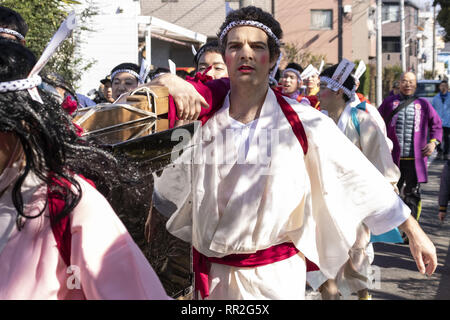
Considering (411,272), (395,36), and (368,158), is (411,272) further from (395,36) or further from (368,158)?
(395,36)

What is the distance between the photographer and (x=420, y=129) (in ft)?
28.8

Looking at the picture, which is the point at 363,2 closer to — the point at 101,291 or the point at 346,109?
the point at 346,109

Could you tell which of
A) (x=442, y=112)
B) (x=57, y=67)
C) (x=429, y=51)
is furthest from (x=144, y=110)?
(x=429, y=51)

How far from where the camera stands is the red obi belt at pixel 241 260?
322cm

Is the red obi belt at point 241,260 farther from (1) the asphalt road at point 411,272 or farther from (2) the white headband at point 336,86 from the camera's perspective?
(2) the white headband at point 336,86

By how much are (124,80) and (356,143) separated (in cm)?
227

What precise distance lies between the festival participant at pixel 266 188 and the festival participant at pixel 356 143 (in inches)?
67.8

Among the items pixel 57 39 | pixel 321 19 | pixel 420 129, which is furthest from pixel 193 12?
pixel 57 39

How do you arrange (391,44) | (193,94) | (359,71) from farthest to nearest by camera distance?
1. (391,44)
2. (359,71)
3. (193,94)

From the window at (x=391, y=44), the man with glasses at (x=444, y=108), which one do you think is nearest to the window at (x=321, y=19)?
the man with glasses at (x=444, y=108)

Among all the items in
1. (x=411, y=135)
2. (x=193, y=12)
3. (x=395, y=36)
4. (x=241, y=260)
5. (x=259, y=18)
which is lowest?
(x=241, y=260)

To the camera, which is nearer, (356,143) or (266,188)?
(266,188)

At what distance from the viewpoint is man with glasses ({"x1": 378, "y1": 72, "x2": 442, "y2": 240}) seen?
8641mm

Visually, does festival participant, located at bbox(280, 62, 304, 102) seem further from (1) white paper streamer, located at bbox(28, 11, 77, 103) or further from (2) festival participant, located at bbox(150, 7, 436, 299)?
(1) white paper streamer, located at bbox(28, 11, 77, 103)
